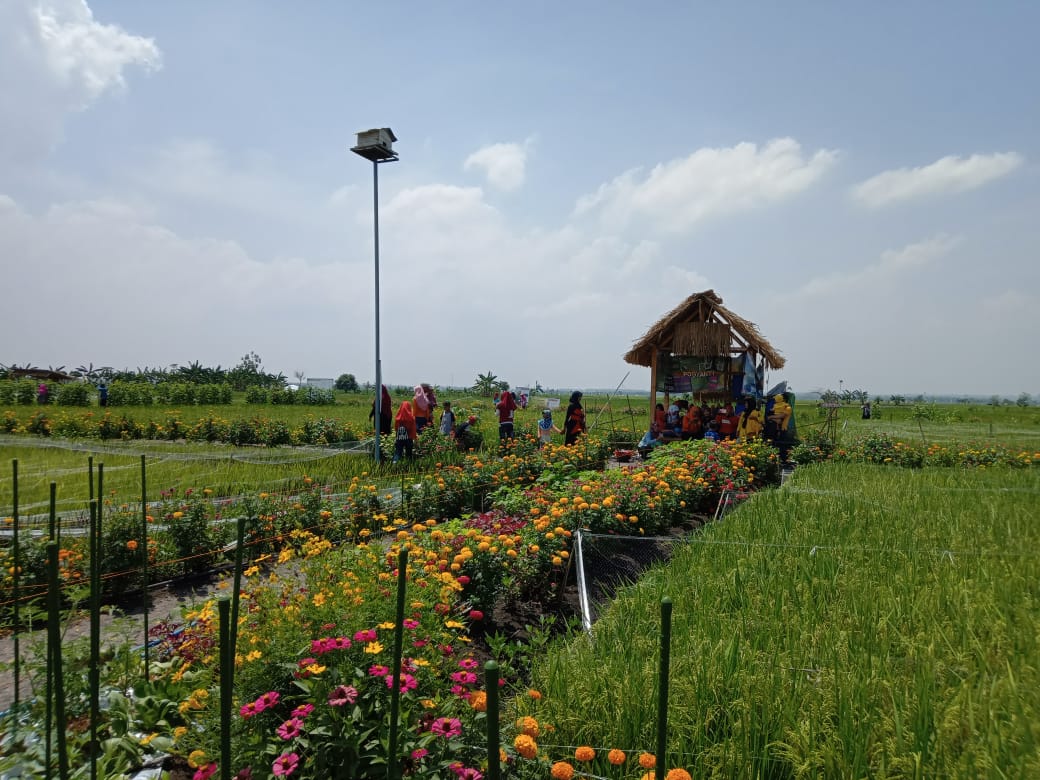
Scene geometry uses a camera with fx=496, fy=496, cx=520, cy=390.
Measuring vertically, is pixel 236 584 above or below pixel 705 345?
below

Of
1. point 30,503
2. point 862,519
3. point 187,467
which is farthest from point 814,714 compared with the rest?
point 187,467

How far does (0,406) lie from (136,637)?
22.2 meters

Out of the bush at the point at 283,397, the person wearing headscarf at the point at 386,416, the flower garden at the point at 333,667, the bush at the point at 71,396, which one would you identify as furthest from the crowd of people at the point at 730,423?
the bush at the point at 71,396

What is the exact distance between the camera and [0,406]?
→ 712 inches

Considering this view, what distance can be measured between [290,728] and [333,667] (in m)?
0.26

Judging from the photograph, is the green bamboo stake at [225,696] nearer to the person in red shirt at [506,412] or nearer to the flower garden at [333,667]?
the flower garden at [333,667]

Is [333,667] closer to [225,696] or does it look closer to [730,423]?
[225,696]

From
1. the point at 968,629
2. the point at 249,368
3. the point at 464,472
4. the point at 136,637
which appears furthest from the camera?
the point at 249,368

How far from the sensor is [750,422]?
448 inches

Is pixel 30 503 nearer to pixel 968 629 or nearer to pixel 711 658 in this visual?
pixel 711 658

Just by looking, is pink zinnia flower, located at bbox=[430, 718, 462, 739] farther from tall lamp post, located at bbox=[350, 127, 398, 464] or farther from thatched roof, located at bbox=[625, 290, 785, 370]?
thatched roof, located at bbox=[625, 290, 785, 370]

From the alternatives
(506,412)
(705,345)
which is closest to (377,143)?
(506,412)

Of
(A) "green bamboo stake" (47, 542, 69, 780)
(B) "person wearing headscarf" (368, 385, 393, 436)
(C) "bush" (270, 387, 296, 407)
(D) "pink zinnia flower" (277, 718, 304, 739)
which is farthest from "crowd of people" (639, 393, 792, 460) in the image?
(C) "bush" (270, 387, 296, 407)

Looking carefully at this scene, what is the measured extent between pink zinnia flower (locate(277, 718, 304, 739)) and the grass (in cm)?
91
